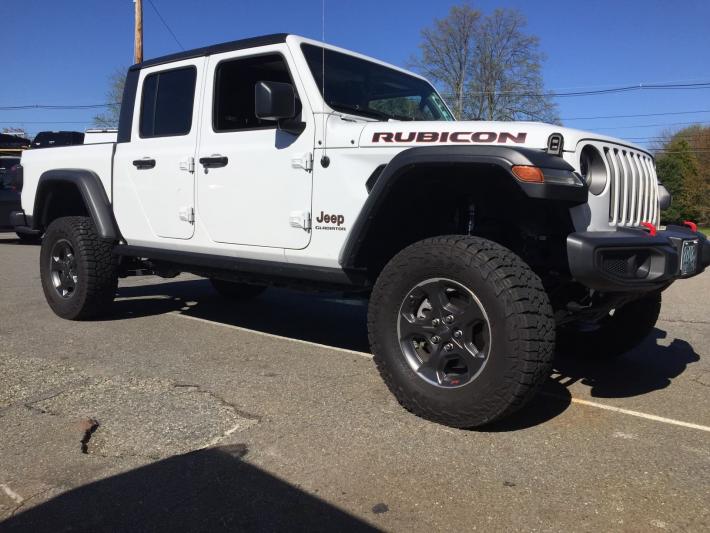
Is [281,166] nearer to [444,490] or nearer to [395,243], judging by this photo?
[395,243]

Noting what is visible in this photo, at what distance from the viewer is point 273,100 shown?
3.64 metres

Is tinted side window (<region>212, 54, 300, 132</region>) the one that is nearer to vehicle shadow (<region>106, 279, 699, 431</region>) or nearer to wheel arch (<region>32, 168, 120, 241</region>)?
wheel arch (<region>32, 168, 120, 241</region>)

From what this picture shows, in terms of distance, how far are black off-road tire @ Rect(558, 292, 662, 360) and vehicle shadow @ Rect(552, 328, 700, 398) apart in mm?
98

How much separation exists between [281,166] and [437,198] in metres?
1.03

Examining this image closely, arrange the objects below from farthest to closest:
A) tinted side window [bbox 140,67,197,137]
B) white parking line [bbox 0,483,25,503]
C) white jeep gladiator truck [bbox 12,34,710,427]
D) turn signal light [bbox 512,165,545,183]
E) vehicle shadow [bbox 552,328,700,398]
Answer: tinted side window [bbox 140,67,197,137] < vehicle shadow [bbox 552,328,700,398] < white jeep gladiator truck [bbox 12,34,710,427] < turn signal light [bbox 512,165,545,183] < white parking line [bbox 0,483,25,503]

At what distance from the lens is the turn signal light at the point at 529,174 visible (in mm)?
2846

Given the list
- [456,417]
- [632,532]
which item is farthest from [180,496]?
[632,532]

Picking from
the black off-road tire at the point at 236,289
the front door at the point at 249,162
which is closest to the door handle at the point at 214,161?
the front door at the point at 249,162

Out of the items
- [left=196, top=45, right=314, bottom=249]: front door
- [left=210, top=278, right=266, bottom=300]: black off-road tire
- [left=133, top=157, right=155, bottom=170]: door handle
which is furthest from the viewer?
[left=210, top=278, right=266, bottom=300]: black off-road tire

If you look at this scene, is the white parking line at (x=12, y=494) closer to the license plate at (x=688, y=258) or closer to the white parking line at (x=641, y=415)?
the white parking line at (x=641, y=415)

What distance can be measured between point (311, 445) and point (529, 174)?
1.64 meters

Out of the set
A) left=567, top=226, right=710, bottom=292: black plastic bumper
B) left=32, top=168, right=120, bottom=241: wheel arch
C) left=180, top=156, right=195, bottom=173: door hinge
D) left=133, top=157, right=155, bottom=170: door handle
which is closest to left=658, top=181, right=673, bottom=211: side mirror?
left=567, top=226, right=710, bottom=292: black plastic bumper

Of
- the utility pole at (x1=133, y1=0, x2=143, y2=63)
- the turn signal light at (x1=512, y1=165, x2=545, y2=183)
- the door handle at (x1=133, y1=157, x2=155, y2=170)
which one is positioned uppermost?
the utility pole at (x1=133, y1=0, x2=143, y2=63)

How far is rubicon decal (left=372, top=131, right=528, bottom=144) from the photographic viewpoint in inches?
123
